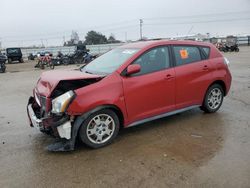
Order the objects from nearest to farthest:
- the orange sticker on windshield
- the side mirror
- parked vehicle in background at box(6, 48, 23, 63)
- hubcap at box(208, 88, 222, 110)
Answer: the side mirror, the orange sticker on windshield, hubcap at box(208, 88, 222, 110), parked vehicle in background at box(6, 48, 23, 63)

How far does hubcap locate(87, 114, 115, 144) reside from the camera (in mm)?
4215

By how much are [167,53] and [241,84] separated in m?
5.51

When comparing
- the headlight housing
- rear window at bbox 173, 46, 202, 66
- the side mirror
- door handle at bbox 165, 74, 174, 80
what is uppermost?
rear window at bbox 173, 46, 202, 66

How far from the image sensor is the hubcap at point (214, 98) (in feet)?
19.2

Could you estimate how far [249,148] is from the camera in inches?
162

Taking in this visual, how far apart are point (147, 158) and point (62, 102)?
147cm

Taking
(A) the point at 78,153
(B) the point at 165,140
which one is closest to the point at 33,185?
(A) the point at 78,153

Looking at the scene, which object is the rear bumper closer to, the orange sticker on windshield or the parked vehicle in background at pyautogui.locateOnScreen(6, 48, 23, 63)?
the orange sticker on windshield

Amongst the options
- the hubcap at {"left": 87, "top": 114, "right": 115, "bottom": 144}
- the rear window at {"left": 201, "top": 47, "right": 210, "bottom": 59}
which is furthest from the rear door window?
the rear window at {"left": 201, "top": 47, "right": 210, "bottom": 59}

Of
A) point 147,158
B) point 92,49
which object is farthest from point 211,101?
point 92,49

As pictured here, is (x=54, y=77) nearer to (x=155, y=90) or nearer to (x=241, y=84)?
(x=155, y=90)

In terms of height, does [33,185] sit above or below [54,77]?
below

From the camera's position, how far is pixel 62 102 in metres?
3.93

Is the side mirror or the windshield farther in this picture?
the windshield
